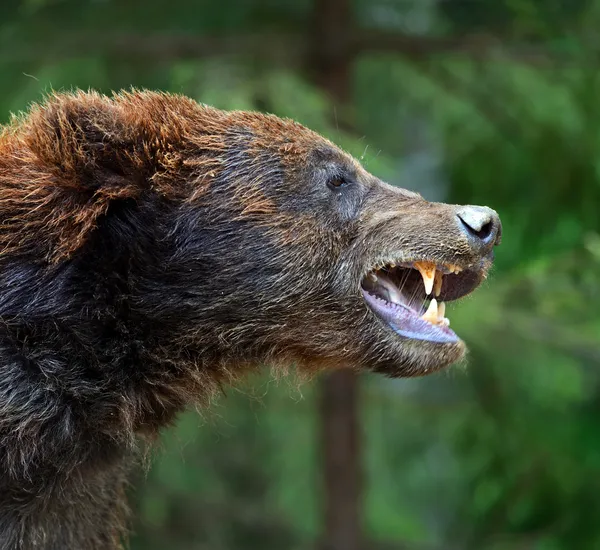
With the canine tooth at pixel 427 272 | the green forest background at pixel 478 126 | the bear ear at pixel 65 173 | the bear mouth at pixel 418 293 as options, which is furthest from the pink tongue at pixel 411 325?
the green forest background at pixel 478 126

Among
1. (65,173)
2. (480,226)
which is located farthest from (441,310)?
(65,173)

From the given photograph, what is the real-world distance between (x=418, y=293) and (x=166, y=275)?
3.30 ft

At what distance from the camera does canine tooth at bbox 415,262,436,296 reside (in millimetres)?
3260

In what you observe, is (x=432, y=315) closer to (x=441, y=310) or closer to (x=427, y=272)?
(x=441, y=310)

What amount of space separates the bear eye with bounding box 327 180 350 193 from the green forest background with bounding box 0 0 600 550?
1664 mm

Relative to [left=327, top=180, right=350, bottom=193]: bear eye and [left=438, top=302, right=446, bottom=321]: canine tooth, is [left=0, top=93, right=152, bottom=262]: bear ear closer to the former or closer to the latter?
[left=327, top=180, right=350, bottom=193]: bear eye

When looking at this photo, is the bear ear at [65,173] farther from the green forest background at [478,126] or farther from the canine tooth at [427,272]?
the green forest background at [478,126]

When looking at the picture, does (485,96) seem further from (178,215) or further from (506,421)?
(178,215)

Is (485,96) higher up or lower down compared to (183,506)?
higher up

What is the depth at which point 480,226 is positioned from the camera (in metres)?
3.20

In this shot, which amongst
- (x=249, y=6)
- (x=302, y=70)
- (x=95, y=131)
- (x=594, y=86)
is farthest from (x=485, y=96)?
(x=95, y=131)

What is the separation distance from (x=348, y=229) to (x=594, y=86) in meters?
3.74

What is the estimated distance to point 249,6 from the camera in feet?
23.1

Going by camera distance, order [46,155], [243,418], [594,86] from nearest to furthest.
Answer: [46,155] → [594,86] → [243,418]
